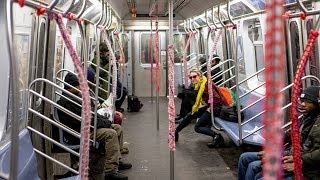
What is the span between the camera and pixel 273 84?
706 mm

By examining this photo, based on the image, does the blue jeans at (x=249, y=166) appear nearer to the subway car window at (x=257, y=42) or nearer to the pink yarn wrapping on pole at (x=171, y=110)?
the pink yarn wrapping on pole at (x=171, y=110)

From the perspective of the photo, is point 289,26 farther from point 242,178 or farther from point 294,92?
point 294,92

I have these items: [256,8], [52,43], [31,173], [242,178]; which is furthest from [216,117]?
[31,173]

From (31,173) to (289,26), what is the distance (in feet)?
11.0

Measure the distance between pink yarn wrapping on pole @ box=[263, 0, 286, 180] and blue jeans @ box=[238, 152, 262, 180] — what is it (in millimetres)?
3031

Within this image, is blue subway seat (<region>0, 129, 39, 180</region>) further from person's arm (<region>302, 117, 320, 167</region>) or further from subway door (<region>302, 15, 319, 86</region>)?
subway door (<region>302, 15, 319, 86</region>)

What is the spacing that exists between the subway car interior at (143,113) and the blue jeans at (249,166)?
0.12 ft

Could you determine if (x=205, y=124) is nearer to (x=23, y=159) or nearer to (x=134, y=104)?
(x=134, y=104)

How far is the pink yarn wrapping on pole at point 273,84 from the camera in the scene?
0.70m

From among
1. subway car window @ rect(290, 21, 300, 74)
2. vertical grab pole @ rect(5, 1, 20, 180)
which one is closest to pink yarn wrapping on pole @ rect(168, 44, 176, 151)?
subway car window @ rect(290, 21, 300, 74)

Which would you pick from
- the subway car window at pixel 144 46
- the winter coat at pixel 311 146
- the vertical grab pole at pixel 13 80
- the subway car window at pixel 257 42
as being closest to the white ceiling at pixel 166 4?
the subway car window at pixel 257 42

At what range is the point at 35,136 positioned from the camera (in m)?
4.14

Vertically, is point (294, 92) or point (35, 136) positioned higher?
point (294, 92)

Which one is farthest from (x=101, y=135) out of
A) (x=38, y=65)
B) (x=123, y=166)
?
(x=38, y=65)
